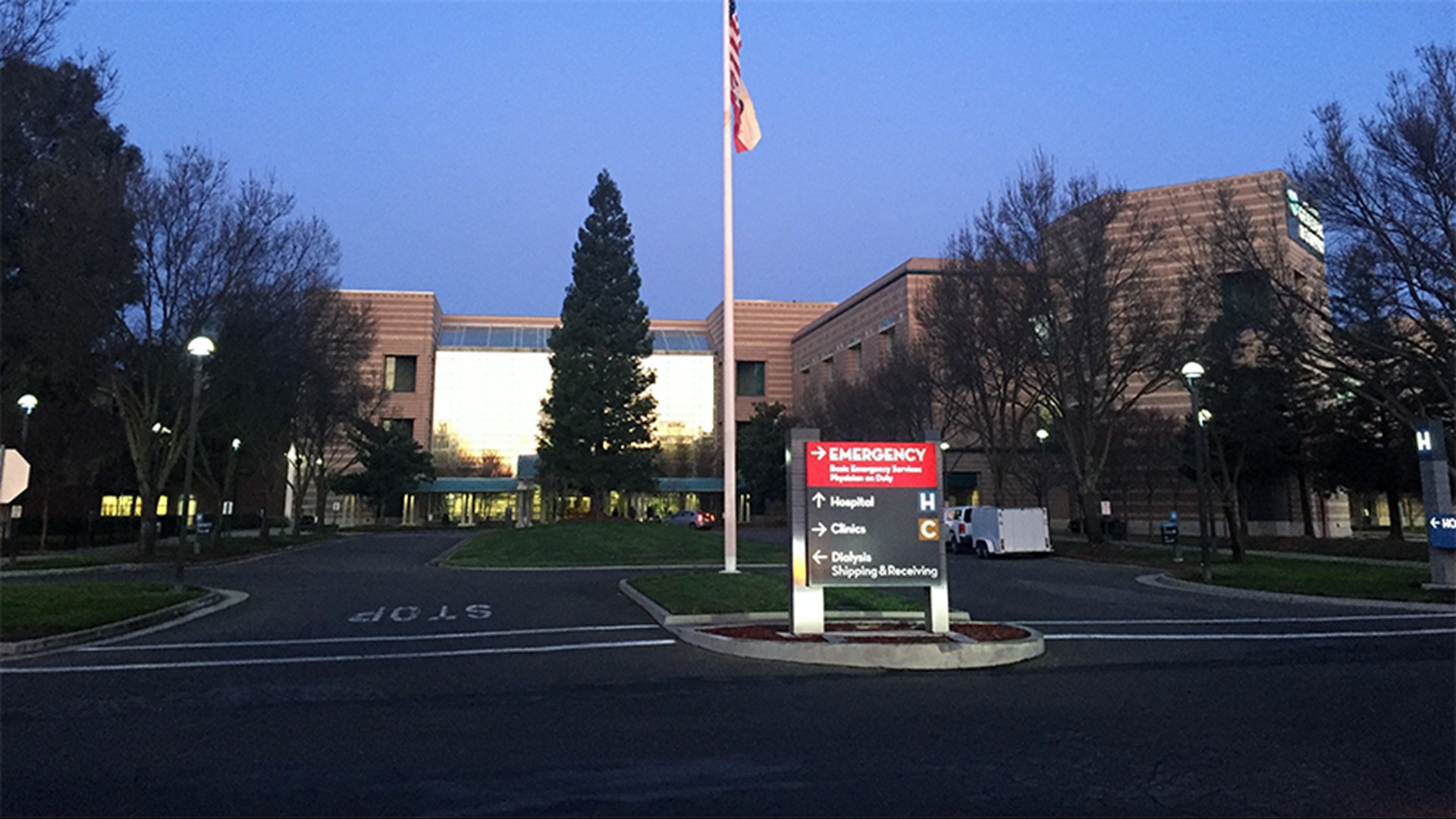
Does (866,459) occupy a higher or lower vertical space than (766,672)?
higher

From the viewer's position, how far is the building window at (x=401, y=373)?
3243 inches

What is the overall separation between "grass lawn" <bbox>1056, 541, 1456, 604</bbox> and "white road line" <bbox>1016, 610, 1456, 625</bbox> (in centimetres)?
210

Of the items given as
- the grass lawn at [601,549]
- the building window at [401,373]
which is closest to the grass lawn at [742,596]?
the grass lawn at [601,549]

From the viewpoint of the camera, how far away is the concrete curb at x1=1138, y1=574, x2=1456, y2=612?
1708 centimetres

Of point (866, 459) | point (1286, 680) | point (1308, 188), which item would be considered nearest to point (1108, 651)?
point (1286, 680)

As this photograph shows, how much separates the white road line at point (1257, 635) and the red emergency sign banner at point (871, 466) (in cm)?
316

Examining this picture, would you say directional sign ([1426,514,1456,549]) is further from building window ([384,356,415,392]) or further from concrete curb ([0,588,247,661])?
building window ([384,356,415,392])

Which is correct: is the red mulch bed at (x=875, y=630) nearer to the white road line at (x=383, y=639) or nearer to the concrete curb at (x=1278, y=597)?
the white road line at (x=383, y=639)

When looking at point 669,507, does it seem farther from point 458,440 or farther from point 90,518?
point 90,518

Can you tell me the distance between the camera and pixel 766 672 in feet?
33.9

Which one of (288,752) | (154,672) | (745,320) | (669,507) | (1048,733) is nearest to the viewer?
(288,752)

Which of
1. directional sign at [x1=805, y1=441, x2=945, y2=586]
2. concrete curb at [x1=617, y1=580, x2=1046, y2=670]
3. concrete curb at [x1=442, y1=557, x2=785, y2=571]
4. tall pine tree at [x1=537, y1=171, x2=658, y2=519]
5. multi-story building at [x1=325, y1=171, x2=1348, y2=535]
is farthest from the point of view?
multi-story building at [x1=325, y1=171, x2=1348, y2=535]

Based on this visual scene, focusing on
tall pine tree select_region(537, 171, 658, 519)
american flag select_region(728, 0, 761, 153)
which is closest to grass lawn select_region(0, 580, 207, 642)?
american flag select_region(728, 0, 761, 153)

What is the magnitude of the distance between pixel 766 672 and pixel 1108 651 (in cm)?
479
